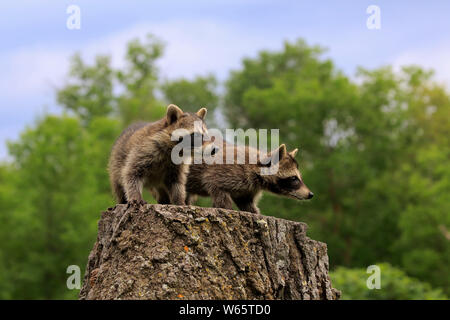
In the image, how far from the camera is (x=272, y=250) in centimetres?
712

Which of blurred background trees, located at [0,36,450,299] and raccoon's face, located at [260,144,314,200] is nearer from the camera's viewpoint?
raccoon's face, located at [260,144,314,200]

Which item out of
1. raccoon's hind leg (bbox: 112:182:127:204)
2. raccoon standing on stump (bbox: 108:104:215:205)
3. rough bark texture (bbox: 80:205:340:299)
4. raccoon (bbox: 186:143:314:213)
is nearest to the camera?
rough bark texture (bbox: 80:205:340:299)

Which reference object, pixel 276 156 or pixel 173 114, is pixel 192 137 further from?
pixel 276 156

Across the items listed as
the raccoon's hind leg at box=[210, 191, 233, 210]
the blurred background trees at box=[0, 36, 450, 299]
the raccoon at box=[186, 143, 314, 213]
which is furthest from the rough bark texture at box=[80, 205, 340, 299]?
the blurred background trees at box=[0, 36, 450, 299]

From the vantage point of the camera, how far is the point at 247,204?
10680mm

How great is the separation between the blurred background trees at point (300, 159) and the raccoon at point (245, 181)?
26.8 metres

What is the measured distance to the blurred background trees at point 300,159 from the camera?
3769 centimetres

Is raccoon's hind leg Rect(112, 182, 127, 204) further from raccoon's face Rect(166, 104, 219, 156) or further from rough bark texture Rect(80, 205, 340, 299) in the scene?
rough bark texture Rect(80, 205, 340, 299)

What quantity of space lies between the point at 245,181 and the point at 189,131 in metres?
1.89

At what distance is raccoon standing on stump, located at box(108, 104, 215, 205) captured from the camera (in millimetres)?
8891

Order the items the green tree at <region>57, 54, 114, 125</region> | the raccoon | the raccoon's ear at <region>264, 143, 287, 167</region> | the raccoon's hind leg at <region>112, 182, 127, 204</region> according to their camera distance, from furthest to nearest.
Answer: the green tree at <region>57, 54, 114, 125</region> < the raccoon's ear at <region>264, 143, 287, 167</region> < the raccoon < the raccoon's hind leg at <region>112, 182, 127, 204</region>
